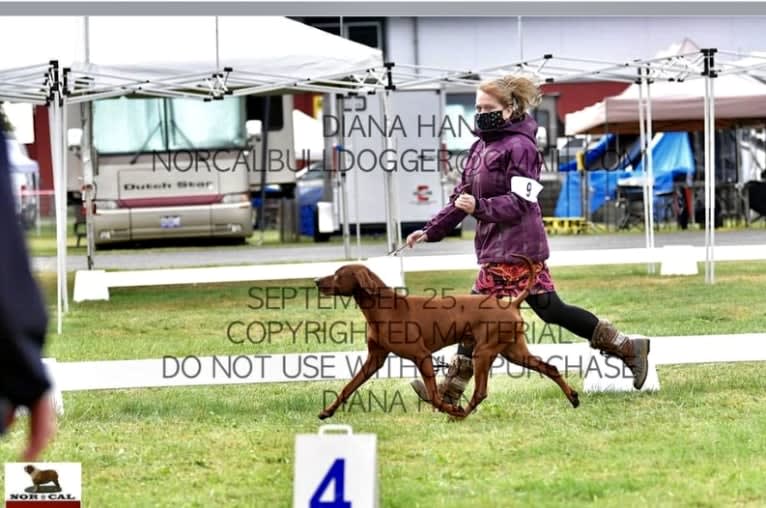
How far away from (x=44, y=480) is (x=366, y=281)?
201 centimetres

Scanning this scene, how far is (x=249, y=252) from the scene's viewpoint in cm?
2073

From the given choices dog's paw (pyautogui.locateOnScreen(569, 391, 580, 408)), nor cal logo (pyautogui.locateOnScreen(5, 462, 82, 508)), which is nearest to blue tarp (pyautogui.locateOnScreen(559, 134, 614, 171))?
dog's paw (pyautogui.locateOnScreen(569, 391, 580, 408))

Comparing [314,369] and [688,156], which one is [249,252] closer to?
[688,156]

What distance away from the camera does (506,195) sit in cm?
657

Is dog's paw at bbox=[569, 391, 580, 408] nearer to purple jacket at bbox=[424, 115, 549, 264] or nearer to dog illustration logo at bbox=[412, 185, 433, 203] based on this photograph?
purple jacket at bbox=[424, 115, 549, 264]

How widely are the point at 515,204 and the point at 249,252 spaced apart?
1438cm

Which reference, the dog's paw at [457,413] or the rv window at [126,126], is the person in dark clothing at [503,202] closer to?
the dog's paw at [457,413]

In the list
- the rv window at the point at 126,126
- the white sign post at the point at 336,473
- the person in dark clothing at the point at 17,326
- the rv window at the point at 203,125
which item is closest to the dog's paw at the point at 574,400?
the white sign post at the point at 336,473

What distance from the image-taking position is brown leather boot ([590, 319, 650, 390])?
697 cm

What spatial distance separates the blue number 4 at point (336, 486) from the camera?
13.8 feet

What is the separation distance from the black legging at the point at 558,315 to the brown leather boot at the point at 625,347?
0.04m

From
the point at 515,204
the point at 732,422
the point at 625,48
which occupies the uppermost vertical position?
the point at 625,48

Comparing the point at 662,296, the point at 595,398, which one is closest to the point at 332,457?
the point at 595,398

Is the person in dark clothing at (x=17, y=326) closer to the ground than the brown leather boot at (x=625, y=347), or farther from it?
farther from it
